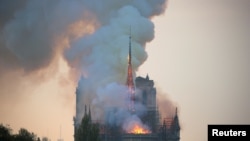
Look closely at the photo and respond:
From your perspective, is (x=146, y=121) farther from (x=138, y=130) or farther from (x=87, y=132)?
(x=87, y=132)

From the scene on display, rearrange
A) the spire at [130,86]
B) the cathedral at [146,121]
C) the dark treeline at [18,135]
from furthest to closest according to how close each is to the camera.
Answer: the spire at [130,86] → the cathedral at [146,121] → the dark treeline at [18,135]

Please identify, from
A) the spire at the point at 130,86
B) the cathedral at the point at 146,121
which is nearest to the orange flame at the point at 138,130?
the cathedral at the point at 146,121

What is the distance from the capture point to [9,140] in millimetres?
92875

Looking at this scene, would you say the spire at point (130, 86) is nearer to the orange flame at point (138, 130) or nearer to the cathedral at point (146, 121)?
the cathedral at point (146, 121)

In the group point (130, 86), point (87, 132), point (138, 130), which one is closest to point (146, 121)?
point (138, 130)

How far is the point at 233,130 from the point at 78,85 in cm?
8835

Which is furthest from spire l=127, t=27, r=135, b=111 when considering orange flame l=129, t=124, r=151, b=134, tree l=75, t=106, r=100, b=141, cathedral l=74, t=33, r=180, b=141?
tree l=75, t=106, r=100, b=141

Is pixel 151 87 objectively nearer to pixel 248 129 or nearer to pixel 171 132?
pixel 171 132

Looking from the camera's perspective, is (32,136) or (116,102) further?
(116,102)

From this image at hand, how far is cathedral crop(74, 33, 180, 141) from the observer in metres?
Answer: 129

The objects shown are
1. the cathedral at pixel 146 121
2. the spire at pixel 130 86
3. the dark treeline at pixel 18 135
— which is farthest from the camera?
the spire at pixel 130 86

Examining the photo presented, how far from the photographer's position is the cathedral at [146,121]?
129m

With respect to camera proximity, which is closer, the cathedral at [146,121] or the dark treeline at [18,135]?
the dark treeline at [18,135]

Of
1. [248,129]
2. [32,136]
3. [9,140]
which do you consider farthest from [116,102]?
[248,129]
